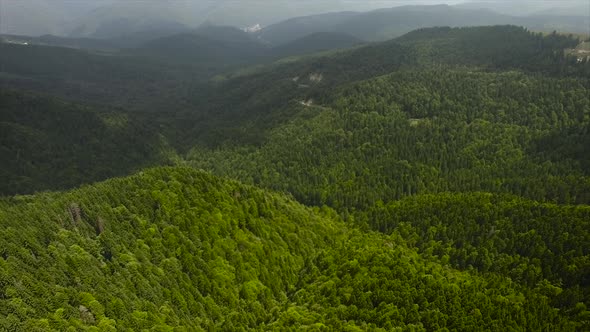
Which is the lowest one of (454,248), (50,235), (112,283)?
(454,248)

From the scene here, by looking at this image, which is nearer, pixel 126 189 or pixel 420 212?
pixel 126 189

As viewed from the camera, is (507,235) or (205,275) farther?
(507,235)

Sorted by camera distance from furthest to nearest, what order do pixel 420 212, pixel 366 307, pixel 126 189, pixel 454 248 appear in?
pixel 420 212 < pixel 454 248 < pixel 126 189 < pixel 366 307

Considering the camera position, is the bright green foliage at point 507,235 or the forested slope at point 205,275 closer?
the forested slope at point 205,275

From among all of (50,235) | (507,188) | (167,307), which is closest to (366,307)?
(167,307)

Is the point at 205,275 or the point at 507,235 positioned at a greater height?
the point at 205,275

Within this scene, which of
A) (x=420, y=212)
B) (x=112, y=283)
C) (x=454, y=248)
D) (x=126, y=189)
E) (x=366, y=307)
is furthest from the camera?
(x=420, y=212)

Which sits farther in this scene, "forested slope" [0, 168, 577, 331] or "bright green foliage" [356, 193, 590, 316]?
"bright green foliage" [356, 193, 590, 316]

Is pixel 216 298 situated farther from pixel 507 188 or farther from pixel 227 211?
pixel 507 188
